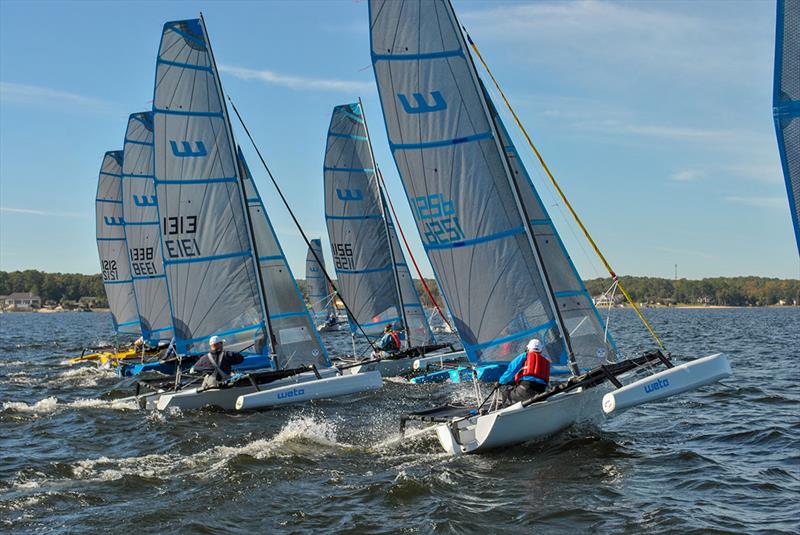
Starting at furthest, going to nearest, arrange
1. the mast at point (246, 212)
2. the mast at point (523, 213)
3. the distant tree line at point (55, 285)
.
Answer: the distant tree line at point (55, 285) < the mast at point (246, 212) < the mast at point (523, 213)

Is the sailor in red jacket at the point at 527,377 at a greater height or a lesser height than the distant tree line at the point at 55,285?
lesser

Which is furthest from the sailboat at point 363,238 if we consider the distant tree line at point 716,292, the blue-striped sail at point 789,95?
the distant tree line at point 716,292

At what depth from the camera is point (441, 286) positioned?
14.9 metres

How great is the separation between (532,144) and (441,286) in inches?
124

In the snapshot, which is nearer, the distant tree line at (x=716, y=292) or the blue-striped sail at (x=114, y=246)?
the blue-striped sail at (x=114, y=246)

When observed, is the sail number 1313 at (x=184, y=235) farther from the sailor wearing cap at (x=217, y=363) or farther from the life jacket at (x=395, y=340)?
the life jacket at (x=395, y=340)

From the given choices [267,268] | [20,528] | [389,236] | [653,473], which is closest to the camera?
[20,528]

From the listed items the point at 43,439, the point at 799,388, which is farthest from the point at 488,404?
the point at 799,388

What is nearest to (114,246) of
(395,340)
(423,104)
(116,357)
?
(116,357)

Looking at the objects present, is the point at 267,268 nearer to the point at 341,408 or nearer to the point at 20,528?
the point at 341,408

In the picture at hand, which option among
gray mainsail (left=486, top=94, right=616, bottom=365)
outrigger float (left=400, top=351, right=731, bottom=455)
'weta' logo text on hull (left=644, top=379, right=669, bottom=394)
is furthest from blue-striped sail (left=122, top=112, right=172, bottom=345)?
'weta' logo text on hull (left=644, top=379, right=669, bottom=394)

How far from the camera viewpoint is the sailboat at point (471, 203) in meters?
14.3

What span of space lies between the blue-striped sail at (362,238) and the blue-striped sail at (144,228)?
19.6ft

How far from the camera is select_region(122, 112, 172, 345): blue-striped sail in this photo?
1118 inches
